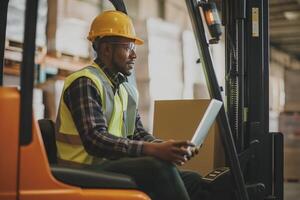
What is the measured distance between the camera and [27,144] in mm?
1810

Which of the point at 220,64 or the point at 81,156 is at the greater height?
the point at 220,64

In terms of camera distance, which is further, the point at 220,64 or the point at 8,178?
the point at 220,64

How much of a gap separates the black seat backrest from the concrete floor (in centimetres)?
484

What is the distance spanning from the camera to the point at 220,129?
246 cm

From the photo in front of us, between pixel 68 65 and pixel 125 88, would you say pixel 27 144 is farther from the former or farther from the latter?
pixel 68 65

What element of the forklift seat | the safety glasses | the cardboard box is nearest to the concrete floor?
the cardboard box

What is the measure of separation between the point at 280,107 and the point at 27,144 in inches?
435

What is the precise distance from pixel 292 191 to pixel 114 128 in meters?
5.41

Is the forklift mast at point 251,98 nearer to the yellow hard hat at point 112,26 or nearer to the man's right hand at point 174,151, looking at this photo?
the yellow hard hat at point 112,26

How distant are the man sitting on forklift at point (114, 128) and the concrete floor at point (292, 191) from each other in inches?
164

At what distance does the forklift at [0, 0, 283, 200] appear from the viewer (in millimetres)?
1811

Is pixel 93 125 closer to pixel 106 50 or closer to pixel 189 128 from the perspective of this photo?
pixel 106 50

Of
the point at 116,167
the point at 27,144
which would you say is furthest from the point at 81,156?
the point at 27,144

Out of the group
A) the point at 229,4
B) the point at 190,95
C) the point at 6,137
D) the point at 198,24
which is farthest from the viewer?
the point at 190,95
